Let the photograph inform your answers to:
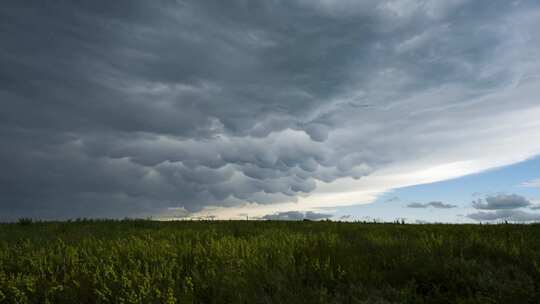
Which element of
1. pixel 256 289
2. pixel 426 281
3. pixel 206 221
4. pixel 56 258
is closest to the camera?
pixel 256 289

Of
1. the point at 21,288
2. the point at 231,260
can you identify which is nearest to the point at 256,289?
the point at 231,260

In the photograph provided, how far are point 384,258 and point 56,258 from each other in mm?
5883

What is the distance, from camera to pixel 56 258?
25.0 ft

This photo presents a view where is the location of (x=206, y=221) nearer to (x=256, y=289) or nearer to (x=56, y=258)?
(x=56, y=258)

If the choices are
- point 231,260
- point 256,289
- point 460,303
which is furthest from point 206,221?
point 460,303

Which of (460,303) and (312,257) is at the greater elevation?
(312,257)

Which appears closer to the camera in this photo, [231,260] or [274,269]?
[274,269]

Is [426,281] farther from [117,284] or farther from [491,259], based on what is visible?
[117,284]

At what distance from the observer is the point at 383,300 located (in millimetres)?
5055

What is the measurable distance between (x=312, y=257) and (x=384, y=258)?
1.23m

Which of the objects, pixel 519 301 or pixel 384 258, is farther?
pixel 384 258

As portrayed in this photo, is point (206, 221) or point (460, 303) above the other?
point (206, 221)

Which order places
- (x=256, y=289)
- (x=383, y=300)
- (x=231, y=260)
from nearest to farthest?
(x=383, y=300)
(x=256, y=289)
(x=231, y=260)

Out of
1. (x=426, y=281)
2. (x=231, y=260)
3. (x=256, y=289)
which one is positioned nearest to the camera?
(x=256, y=289)
